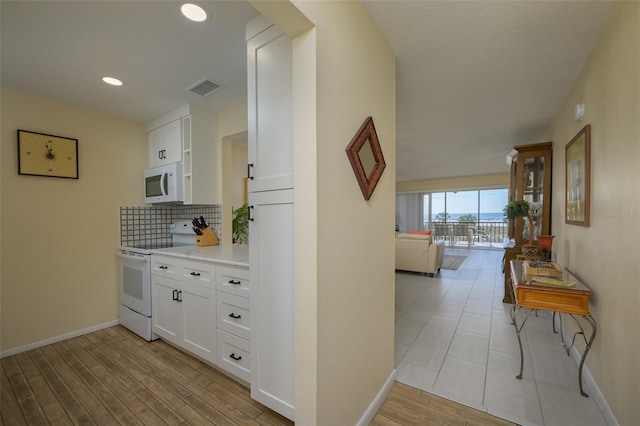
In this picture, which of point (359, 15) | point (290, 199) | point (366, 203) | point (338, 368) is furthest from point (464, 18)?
point (338, 368)

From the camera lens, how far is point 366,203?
151 cm

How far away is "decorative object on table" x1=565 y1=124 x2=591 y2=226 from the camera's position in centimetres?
184

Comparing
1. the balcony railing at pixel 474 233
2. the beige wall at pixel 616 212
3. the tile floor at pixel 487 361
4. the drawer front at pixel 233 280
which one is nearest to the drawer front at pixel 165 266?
the drawer front at pixel 233 280

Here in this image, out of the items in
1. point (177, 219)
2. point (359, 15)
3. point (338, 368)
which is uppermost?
point (359, 15)

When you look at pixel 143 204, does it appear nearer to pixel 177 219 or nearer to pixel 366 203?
pixel 177 219

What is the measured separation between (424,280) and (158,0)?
481cm

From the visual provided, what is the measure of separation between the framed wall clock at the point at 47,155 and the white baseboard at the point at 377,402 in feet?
11.2

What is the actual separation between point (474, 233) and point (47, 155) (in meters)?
10.7

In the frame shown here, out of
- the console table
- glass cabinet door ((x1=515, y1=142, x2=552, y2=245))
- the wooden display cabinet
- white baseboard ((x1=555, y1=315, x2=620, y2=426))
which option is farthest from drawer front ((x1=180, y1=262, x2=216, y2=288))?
glass cabinet door ((x1=515, y1=142, x2=552, y2=245))

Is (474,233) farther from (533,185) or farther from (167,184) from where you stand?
(167,184)

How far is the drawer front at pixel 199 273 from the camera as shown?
6.43 ft

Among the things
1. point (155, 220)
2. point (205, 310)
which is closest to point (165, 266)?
point (205, 310)

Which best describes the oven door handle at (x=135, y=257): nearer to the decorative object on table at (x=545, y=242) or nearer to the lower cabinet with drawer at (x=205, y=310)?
the lower cabinet with drawer at (x=205, y=310)

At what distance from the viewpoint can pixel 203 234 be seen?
284 cm
